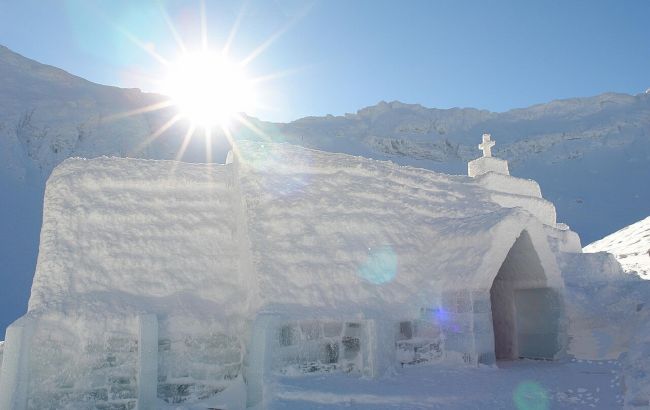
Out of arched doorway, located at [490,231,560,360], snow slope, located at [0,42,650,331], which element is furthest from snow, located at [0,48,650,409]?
snow slope, located at [0,42,650,331]

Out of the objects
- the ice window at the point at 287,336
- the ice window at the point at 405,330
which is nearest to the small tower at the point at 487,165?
the ice window at the point at 405,330

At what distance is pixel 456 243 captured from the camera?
8.15 meters

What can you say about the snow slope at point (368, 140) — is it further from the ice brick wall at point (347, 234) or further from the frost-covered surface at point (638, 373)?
the frost-covered surface at point (638, 373)

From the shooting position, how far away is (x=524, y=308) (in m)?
9.56

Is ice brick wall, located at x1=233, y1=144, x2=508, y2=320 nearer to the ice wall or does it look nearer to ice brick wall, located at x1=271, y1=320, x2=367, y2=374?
ice brick wall, located at x1=271, y1=320, x2=367, y2=374

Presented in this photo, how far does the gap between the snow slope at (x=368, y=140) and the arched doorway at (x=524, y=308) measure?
58.2 feet

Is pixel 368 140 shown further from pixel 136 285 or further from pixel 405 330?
pixel 136 285

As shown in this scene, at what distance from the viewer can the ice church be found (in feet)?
21.7

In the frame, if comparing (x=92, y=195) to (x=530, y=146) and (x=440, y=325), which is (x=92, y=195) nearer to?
(x=440, y=325)

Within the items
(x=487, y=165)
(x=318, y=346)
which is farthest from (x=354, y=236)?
(x=487, y=165)

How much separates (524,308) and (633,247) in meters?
7.90

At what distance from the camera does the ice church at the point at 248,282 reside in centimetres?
661

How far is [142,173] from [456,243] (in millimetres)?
5431

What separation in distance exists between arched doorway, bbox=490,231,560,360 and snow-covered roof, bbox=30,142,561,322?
0.36 metres
